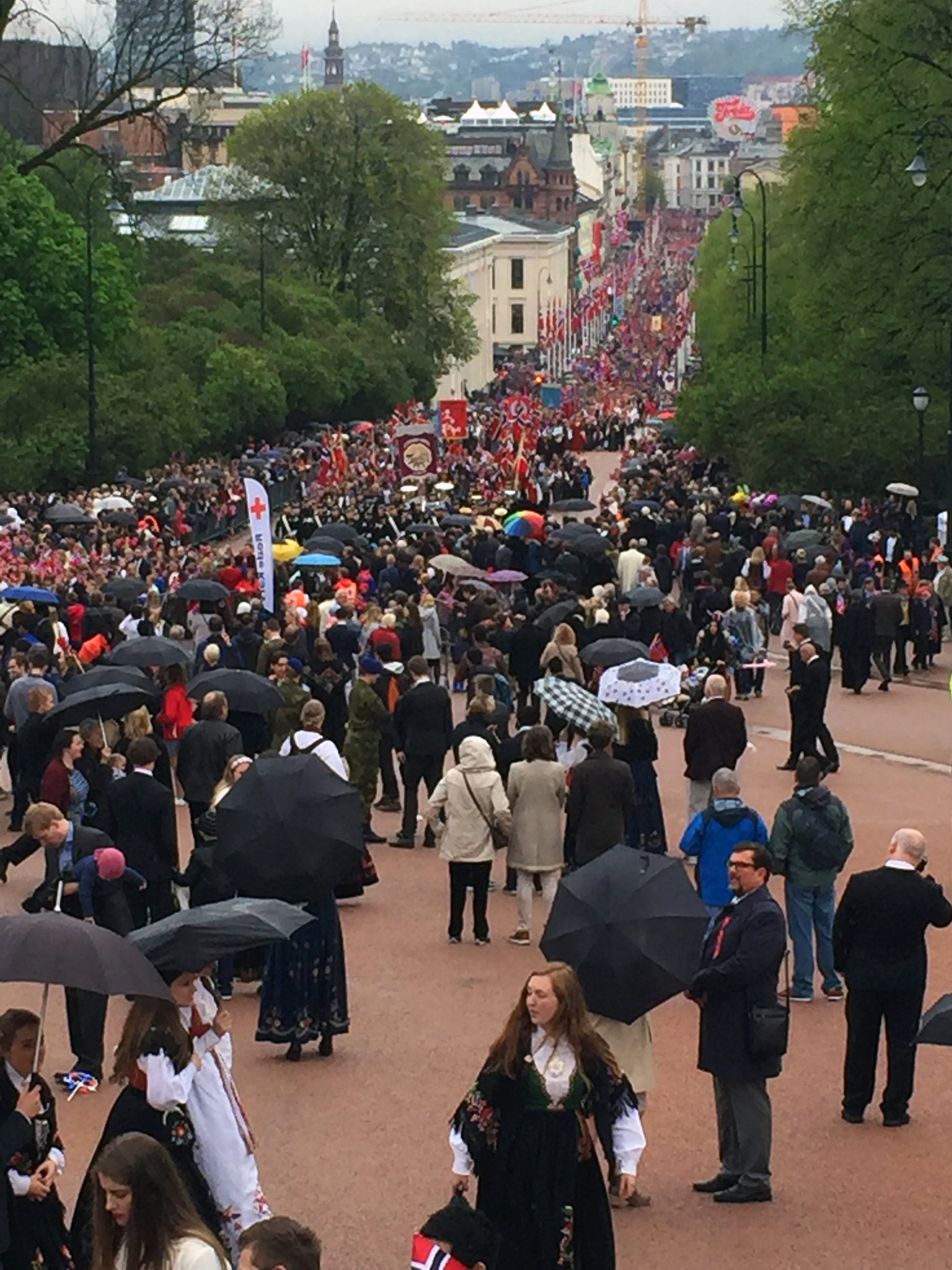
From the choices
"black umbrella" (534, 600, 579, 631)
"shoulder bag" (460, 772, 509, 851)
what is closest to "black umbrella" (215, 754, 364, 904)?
"shoulder bag" (460, 772, 509, 851)

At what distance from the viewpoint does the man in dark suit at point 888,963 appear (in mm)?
11047

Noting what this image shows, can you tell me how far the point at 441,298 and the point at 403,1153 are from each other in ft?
244

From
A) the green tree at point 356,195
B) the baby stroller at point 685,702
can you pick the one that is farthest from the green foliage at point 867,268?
the green tree at point 356,195

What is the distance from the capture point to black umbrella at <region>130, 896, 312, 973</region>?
923 centimetres

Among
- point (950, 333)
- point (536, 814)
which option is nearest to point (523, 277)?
point (950, 333)

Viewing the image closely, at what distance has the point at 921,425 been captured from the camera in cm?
3988

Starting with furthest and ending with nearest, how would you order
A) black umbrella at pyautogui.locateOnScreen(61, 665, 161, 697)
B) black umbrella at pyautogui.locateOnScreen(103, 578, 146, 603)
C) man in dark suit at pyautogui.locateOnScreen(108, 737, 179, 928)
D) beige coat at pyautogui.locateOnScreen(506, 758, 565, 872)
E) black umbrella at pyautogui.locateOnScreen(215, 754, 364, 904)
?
black umbrella at pyautogui.locateOnScreen(103, 578, 146, 603) < black umbrella at pyautogui.locateOnScreen(61, 665, 161, 697) < beige coat at pyautogui.locateOnScreen(506, 758, 565, 872) < man in dark suit at pyautogui.locateOnScreen(108, 737, 179, 928) < black umbrella at pyautogui.locateOnScreen(215, 754, 364, 904)

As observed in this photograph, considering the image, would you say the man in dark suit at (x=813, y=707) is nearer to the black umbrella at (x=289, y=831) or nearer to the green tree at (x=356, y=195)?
the black umbrella at (x=289, y=831)

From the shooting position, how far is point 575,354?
154 meters

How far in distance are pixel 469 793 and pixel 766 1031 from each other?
475cm

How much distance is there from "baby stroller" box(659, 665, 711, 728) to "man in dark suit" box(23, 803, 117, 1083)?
37.2ft

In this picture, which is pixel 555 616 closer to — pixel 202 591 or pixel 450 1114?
pixel 202 591

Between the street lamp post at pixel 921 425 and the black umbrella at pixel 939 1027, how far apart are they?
98.4 ft

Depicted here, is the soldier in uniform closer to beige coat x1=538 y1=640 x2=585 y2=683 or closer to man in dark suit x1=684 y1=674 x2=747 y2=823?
beige coat x1=538 y1=640 x2=585 y2=683
